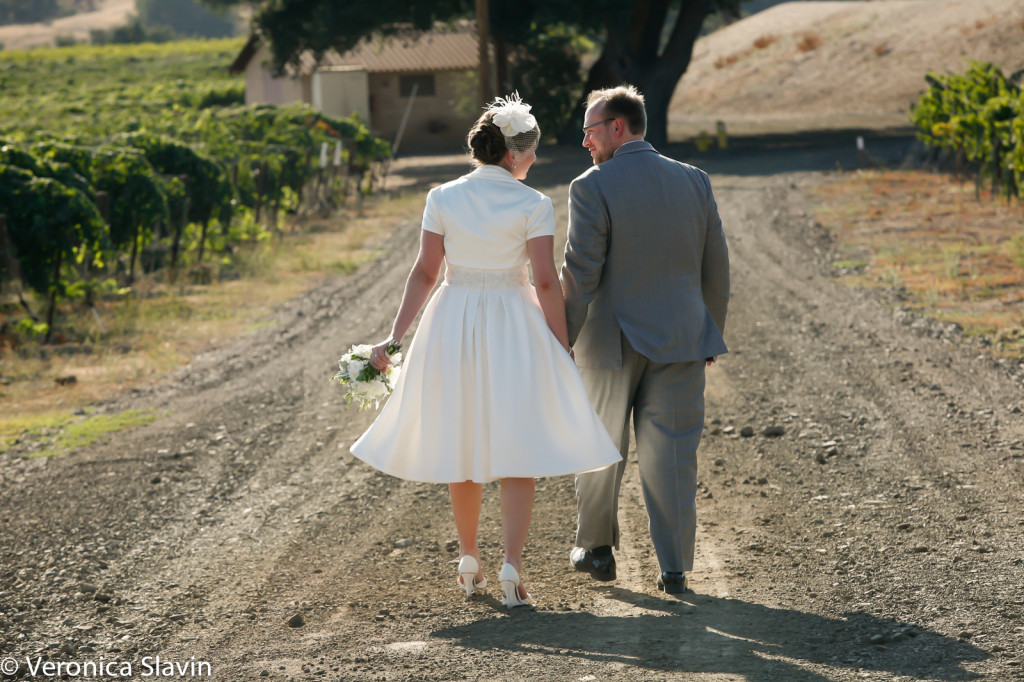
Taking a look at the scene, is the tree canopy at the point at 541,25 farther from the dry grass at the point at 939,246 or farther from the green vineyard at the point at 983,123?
the dry grass at the point at 939,246

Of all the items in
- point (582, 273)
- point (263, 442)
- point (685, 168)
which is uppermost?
point (685, 168)

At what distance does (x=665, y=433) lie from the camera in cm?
432

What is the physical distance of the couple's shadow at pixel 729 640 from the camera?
11.4 ft

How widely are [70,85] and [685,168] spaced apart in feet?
189

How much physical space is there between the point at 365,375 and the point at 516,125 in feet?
3.92

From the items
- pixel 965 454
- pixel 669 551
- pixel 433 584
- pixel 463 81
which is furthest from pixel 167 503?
pixel 463 81

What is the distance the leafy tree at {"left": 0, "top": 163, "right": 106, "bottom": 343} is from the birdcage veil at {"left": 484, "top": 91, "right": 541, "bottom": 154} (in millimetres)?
7590

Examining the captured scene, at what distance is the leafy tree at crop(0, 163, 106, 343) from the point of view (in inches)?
411

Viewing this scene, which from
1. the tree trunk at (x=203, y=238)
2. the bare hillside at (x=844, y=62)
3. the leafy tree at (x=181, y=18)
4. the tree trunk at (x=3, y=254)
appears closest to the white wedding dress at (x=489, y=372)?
the tree trunk at (x=3, y=254)

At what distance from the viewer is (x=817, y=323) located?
10164mm

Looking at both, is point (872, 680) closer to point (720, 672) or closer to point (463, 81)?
point (720, 672)

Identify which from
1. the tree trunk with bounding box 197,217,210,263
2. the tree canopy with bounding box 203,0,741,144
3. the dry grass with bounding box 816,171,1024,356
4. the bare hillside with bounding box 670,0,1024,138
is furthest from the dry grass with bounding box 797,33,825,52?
the tree trunk with bounding box 197,217,210,263

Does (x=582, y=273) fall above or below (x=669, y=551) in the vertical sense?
above

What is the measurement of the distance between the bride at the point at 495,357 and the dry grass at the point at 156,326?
5013 millimetres
